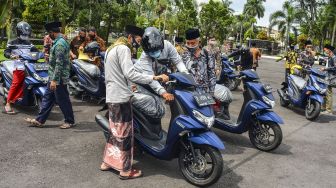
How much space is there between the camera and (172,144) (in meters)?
4.54

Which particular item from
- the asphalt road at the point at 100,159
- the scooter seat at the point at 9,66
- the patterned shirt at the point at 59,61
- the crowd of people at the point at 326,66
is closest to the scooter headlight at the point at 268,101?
the asphalt road at the point at 100,159

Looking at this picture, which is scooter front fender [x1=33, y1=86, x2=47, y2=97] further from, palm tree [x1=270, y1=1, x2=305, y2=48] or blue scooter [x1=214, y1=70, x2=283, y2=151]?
palm tree [x1=270, y1=1, x2=305, y2=48]

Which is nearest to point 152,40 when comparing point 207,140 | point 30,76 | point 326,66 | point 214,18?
point 207,140

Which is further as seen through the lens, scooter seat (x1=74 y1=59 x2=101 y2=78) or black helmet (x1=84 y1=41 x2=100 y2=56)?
Answer: black helmet (x1=84 y1=41 x2=100 y2=56)

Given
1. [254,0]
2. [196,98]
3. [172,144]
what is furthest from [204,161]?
[254,0]

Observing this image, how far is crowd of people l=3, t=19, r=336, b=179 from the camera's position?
448cm

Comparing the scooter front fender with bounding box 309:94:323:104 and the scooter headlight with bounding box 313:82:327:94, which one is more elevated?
the scooter headlight with bounding box 313:82:327:94

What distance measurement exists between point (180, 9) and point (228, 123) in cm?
3995

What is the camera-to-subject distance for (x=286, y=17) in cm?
6209

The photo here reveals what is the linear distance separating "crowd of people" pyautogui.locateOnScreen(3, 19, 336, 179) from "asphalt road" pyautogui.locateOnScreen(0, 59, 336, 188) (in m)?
0.30

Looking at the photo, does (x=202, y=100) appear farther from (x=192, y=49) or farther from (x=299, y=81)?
(x=299, y=81)

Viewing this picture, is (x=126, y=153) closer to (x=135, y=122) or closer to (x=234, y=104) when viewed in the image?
(x=135, y=122)

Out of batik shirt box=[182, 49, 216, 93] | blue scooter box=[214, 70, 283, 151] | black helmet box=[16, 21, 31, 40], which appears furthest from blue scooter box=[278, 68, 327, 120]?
black helmet box=[16, 21, 31, 40]

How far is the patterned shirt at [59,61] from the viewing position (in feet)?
20.2
